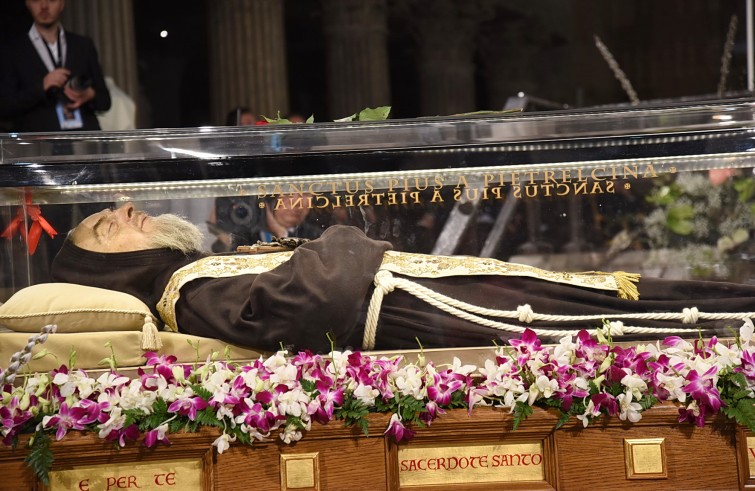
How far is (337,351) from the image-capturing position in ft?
8.59

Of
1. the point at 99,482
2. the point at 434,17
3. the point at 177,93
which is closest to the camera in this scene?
the point at 99,482

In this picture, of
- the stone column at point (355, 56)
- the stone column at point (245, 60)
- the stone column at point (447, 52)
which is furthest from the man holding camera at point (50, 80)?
the stone column at point (447, 52)

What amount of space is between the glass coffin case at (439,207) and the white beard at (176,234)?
1 centimetres

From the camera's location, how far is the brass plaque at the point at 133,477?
2432 mm

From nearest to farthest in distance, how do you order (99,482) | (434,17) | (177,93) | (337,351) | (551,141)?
(99,482) < (337,351) < (551,141) < (177,93) < (434,17)

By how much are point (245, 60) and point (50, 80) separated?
2414mm

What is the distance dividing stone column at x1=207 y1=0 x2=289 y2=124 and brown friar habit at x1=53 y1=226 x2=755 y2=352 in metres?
4.27

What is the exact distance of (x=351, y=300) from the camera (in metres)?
2.62

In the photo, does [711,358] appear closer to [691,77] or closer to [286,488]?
[286,488]

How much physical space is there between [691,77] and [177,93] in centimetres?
396

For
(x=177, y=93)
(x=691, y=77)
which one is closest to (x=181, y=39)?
(x=177, y=93)

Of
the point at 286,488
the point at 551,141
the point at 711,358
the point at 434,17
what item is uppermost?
the point at 434,17

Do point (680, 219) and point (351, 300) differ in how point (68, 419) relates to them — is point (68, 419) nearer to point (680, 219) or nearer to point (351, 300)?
point (351, 300)

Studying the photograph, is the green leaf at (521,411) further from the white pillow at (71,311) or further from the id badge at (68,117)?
the id badge at (68,117)
